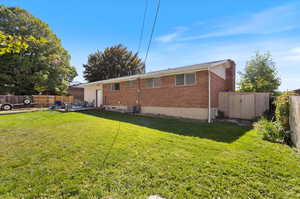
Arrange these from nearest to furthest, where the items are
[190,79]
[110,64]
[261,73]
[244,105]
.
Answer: [244,105] → [190,79] → [261,73] → [110,64]

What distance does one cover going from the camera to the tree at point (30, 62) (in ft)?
58.2

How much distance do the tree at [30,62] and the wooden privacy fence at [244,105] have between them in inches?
771

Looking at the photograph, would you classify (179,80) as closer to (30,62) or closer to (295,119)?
(295,119)

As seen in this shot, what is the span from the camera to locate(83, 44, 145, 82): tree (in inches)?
1102

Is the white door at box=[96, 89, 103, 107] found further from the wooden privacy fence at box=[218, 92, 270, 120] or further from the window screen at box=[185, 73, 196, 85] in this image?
the wooden privacy fence at box=[218, 92, 270, 120]

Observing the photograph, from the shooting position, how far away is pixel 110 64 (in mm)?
27828

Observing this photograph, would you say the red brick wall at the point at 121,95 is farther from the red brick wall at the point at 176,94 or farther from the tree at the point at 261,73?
the tree at the point at 261,73

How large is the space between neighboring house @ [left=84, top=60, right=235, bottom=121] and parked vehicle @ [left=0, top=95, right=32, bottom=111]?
11.8 m

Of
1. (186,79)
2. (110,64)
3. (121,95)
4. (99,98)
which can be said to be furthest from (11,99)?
(186,79)

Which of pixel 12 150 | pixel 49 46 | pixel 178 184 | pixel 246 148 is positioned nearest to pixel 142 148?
pixel 178 184

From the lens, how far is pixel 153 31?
8555mm

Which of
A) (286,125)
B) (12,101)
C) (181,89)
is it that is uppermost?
(181,89)

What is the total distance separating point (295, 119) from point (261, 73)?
1885 cm

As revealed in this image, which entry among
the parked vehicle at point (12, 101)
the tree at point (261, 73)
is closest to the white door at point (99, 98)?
the parked vehicle at point (12, 101)
